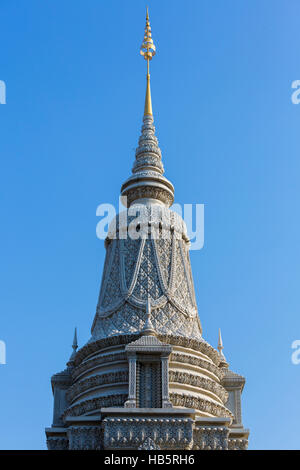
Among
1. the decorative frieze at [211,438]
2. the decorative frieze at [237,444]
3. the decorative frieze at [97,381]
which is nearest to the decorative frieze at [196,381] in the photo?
the decorative frieze at [97,381]

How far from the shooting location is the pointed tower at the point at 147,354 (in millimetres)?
28125

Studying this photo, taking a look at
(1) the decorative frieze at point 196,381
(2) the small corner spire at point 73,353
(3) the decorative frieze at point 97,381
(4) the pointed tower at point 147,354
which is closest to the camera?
(4) the pointed tower at point 147,354

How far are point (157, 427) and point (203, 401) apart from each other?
379cm

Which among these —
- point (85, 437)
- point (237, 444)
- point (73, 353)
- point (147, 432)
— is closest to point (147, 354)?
point (147, 432)

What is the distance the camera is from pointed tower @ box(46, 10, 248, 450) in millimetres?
28125

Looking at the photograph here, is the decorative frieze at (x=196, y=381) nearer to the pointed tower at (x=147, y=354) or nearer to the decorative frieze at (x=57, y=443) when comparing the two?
the pointed tower at (x=147, y=354)

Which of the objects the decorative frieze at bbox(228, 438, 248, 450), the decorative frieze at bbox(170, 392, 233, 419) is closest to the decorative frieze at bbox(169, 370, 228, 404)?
the decorative frieze at bbox(170, 392, 233, 419)

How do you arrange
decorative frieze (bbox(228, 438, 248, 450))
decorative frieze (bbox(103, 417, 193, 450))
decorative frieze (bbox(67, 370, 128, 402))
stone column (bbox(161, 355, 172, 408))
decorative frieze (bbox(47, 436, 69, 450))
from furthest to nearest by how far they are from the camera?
decorative frieze (bbox(67, 370, 128, 402)), decorative frieze (bbox(47, 436, 69, 450)), decorative frieze (bbox(228, 438, 248, 450)), stone column (bbox(161, 355, 172, 408)), decorative frieze (bbox(103, 417, 193, 450))

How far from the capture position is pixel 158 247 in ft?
117

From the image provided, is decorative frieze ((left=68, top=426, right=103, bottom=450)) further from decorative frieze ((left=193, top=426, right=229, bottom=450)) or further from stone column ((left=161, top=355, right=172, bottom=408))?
decorative frieze ((left=193, top=426, right=229, bottom=450))

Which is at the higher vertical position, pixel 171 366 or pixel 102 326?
pixel 102 326
